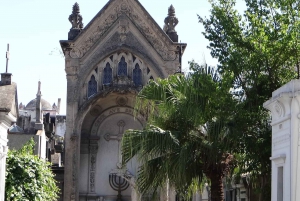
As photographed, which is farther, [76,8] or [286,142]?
[76,8]

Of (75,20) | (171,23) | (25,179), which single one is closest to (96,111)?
(75,20)

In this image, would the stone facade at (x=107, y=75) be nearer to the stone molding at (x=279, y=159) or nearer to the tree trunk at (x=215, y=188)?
the tree trunk at (x=215, y=188)

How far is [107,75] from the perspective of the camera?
46000 mm

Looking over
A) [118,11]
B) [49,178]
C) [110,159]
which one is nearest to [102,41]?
[118,11]

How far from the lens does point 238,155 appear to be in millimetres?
26531

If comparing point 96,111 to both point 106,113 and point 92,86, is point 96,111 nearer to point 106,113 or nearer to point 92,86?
point 106,113

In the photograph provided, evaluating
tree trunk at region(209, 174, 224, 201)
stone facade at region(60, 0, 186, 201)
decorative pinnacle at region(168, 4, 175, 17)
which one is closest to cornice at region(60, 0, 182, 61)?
stone facade at region(60, 0, 186, 201)

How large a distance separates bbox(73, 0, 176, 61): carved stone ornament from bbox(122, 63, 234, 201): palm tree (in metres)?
18.4

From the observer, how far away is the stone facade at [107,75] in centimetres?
4509

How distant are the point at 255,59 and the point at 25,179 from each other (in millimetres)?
10834

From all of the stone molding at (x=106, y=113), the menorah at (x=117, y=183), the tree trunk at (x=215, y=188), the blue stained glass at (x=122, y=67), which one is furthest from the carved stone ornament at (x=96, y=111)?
the tree trunk at (x=215, y=188)

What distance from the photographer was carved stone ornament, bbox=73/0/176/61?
4566 centimetres

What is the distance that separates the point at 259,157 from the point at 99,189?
2287 cm

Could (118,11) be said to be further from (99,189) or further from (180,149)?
(180,149)
